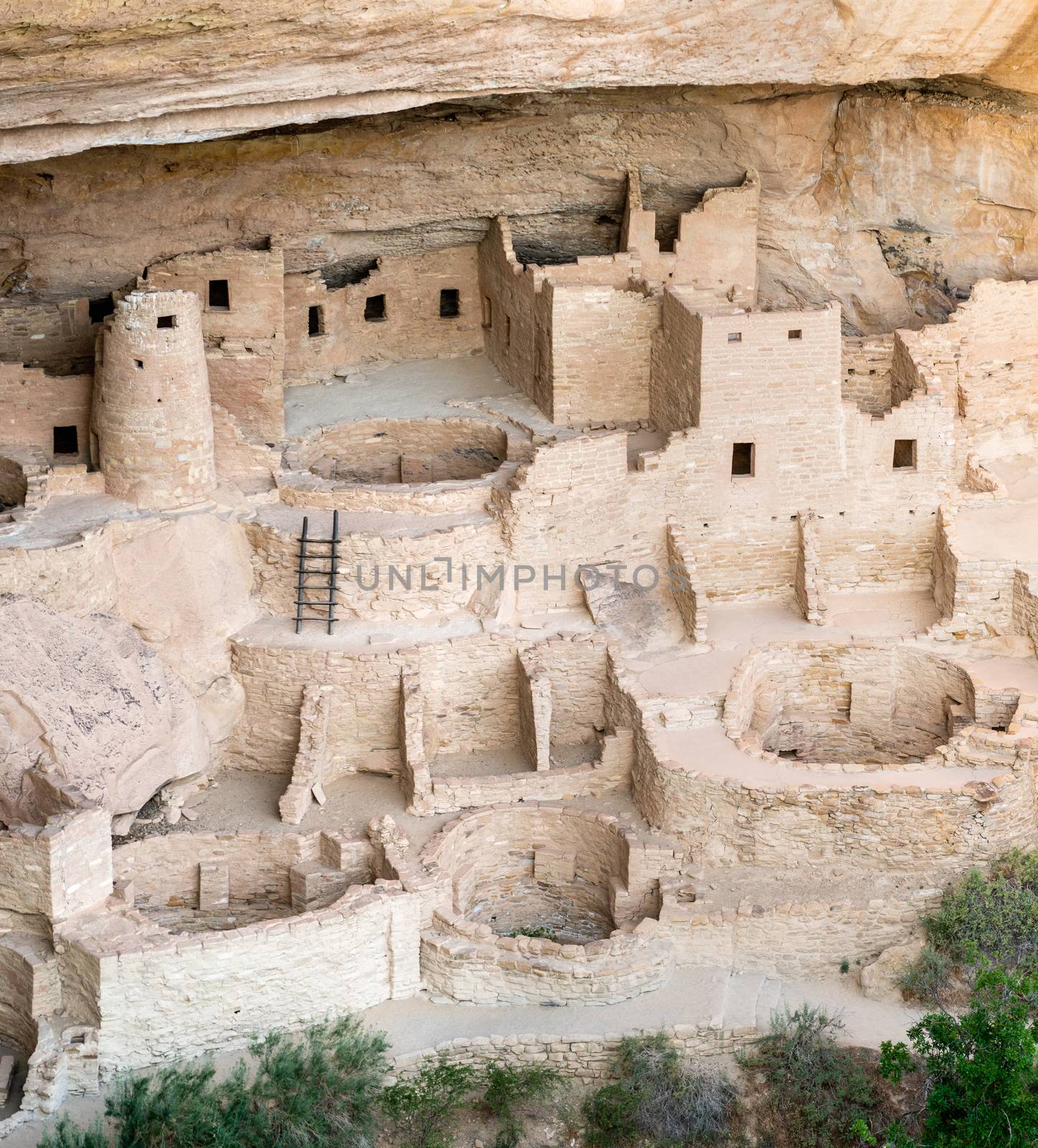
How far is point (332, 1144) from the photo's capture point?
16391mm

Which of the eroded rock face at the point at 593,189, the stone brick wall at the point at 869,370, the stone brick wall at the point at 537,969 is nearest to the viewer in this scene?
the stone brick wall at the point at 537,969

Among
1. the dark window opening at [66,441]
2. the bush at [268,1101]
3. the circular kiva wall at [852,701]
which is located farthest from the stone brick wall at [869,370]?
the bush at [268,1101]

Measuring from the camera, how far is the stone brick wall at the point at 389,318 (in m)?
22.6

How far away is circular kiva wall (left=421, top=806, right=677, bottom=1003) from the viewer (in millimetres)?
17688

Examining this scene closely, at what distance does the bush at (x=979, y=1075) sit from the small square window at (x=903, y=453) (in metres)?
6.36

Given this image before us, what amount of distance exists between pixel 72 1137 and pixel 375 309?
10.3 metres

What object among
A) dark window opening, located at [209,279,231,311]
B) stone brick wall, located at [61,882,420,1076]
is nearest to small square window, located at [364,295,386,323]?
dark window opening, located at [209,279,231,311]

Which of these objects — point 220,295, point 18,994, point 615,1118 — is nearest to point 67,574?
point 18,994

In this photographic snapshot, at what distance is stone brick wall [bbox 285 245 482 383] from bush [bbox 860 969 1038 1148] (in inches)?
389

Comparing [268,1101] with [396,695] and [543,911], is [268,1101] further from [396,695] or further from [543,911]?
[396,695]

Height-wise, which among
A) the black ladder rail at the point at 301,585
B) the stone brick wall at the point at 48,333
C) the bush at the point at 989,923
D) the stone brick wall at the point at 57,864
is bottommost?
the bush at the point at 989,923

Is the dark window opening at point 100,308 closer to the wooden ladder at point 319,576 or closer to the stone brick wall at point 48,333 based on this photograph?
the stone brick wall at point 48,333

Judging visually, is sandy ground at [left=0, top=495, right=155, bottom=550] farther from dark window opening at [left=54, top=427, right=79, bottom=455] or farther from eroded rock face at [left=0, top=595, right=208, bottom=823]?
dark window opening at [left=54, top=427, right=79, bottom=455]

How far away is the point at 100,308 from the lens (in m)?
21.8
